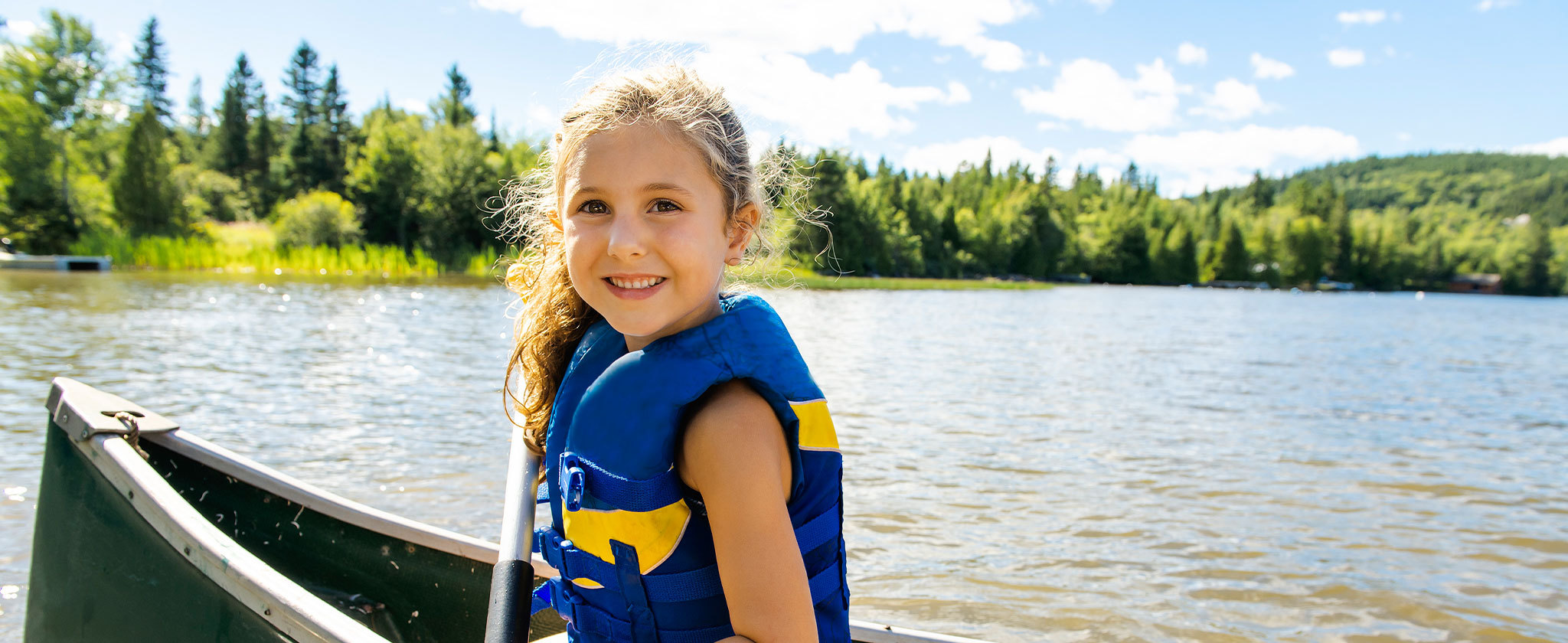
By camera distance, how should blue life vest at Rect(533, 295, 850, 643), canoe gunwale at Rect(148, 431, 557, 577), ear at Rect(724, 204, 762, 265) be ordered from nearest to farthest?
1. blue life vest at Rect(533, 295, 850, 643)
2. ear at Rect(724, 204, 762, 265)
3. canoe gunwale at Rect(148, 431, 557, 577)

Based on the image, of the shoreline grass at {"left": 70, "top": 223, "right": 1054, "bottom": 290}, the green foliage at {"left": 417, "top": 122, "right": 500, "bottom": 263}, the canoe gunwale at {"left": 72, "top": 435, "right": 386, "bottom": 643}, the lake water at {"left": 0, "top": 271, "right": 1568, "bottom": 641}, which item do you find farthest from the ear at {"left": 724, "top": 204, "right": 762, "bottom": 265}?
the green foliage at {"left": 417, "top": 122, "right": 500, "bottom": 263}

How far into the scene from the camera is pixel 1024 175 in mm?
107000

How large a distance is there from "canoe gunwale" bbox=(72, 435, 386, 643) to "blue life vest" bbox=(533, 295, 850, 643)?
666mm

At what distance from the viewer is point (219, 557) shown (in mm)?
1910

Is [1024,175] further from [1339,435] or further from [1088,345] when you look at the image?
[1339,435]

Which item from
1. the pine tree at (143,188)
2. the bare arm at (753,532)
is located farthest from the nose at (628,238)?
the pine tree at (143,188)

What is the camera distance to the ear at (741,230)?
4.26 ft

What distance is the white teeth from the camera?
1170mm

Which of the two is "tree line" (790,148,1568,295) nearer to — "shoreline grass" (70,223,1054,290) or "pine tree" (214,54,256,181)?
"shoreline grass" (70,223,1054,290)

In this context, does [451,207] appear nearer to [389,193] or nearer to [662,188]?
[389,193]

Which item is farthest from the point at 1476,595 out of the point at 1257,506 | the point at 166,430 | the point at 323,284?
the point at 323,284

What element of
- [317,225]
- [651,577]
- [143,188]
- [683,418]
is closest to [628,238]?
[683,418]

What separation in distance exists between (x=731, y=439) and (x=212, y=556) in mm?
1591

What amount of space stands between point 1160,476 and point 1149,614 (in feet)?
9.81
